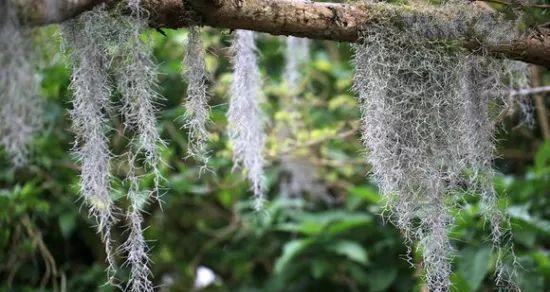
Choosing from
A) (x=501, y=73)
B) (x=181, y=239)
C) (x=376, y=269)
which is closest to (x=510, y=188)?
(x=376, y=269)

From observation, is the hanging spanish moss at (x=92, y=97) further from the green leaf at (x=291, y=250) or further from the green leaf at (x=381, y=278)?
the green leaf at (x=381, y=278)

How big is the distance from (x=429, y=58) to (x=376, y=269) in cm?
145

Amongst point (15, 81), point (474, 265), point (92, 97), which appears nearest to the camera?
point (15, 81)

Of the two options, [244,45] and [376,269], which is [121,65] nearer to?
[244,45]

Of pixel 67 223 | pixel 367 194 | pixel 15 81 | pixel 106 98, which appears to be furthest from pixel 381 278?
pixel 15 81

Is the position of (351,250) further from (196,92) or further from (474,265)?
(196,92)

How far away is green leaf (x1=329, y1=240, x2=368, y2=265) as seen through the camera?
258 centimetres

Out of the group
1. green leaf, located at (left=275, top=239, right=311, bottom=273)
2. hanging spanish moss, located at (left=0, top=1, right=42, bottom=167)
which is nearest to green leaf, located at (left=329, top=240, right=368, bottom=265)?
green leaf, located at (left=275, top=239, right=311, bottom=273)

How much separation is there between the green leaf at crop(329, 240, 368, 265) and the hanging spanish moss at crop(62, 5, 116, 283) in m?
1.42

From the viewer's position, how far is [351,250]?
2619 millimetres

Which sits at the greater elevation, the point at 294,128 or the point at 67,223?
the point at 294,128

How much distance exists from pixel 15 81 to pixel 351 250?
1.76 metres

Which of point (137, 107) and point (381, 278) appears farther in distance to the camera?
point (381, 278)

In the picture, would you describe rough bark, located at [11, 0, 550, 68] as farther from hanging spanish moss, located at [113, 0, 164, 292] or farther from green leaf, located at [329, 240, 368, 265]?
green leaf, located at [329, 240, 368, 265]
